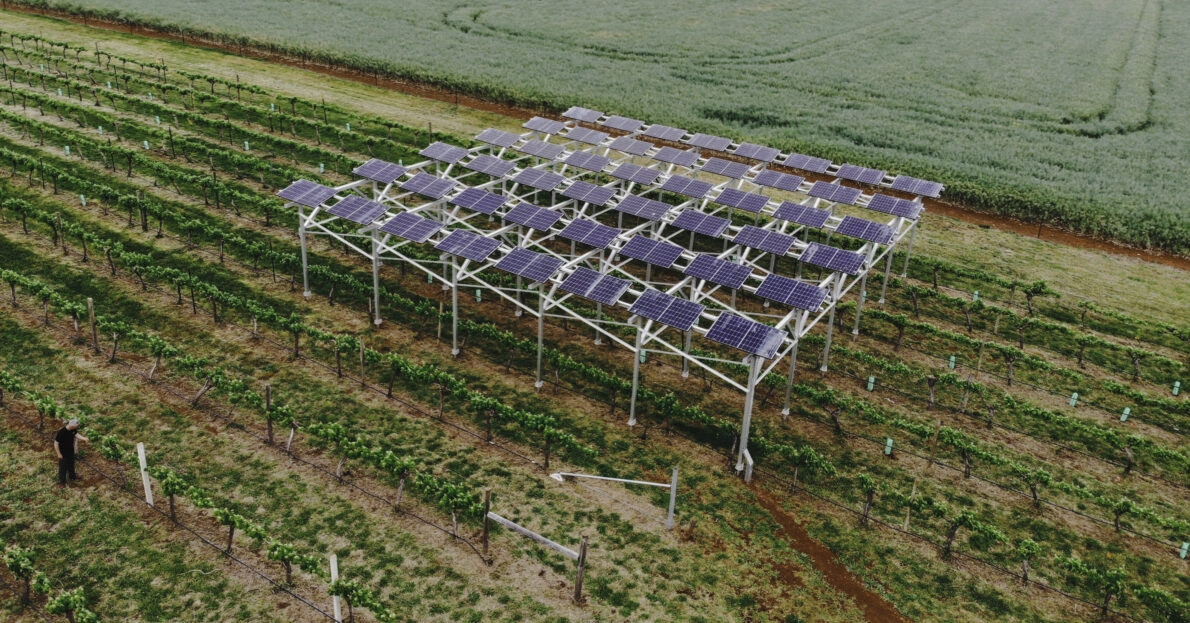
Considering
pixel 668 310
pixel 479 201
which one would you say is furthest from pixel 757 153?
pixel 668 310

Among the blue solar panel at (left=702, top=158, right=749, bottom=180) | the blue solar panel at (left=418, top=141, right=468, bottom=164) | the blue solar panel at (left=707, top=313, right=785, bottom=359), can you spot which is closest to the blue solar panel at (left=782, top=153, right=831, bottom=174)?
the blue solar panel at (left=702, top=158, right=749, bottom=180)

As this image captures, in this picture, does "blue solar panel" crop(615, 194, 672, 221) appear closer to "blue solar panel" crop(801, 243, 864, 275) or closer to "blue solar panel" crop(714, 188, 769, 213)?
"blue solar panel" crop(714, 188, 769, 213)

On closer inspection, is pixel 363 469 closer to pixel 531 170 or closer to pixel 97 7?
pixel 531 170

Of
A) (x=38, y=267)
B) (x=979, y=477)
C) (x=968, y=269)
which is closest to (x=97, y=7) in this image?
(x=38, y=267)

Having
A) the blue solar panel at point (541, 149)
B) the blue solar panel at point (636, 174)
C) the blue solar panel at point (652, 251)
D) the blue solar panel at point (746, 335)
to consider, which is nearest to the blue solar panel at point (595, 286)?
the blue solar panel at point (652, 251)

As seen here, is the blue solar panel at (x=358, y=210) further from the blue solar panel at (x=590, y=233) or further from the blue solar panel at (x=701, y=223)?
the blue solar panel at (x=701, y=223)

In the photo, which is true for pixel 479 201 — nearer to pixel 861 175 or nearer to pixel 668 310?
pixel 668 310

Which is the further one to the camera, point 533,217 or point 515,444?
point 533,217
